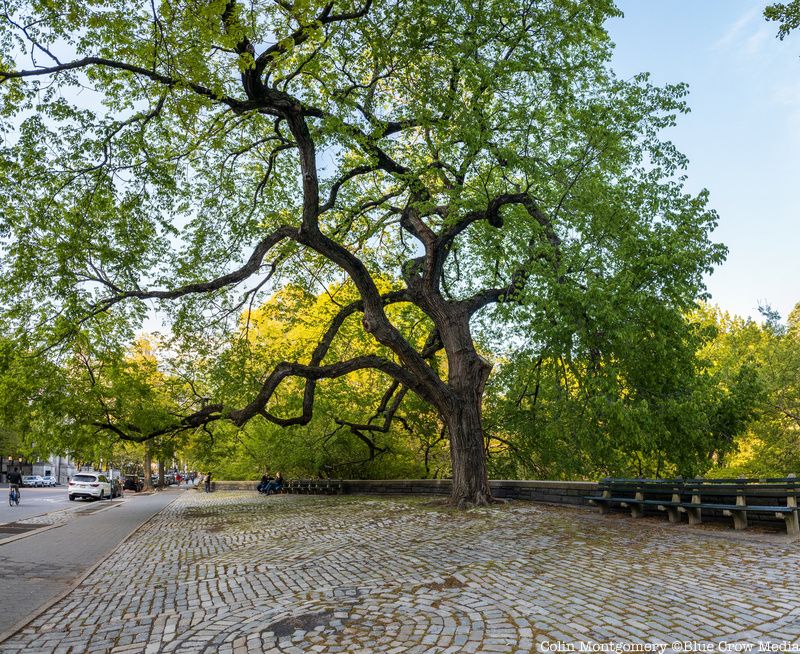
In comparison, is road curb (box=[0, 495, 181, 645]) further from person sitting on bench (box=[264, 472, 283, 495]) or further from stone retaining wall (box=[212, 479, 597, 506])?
person sitting on bench (box=[264, 472, 283, 495])

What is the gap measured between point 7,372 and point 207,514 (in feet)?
24.9

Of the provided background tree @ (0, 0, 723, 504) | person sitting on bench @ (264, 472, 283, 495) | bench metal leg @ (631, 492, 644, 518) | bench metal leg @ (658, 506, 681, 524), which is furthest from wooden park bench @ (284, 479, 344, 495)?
bench metal leg @ (658, 506, 681, 524)

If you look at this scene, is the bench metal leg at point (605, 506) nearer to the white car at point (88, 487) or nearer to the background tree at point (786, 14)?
the background tree at point (786, 14)

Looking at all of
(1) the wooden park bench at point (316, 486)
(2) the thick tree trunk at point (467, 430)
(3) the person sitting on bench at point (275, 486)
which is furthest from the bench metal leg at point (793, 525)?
(3) the person sitting on bench at point (275, 486)

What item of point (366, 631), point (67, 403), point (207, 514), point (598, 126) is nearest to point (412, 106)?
point (598, 126)

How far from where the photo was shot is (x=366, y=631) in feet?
15.9

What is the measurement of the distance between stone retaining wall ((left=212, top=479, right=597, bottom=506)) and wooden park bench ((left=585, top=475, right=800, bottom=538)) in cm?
120

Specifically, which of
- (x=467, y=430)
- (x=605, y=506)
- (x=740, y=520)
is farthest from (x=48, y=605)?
(x=605, y=506)

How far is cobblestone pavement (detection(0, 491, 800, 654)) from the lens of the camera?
184 inches

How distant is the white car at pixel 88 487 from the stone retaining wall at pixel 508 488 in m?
16.5

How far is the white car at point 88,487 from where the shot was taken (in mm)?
32062

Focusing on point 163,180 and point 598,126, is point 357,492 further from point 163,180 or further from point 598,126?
point 598,126

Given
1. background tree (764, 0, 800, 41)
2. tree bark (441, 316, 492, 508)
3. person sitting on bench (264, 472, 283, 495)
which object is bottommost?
person sitting on bench (264, 472, 283, 495)

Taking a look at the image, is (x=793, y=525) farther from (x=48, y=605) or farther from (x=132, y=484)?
(x=132, y=484)
